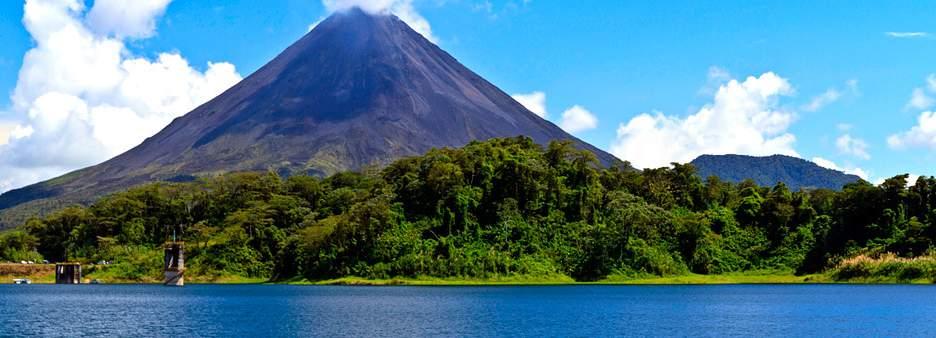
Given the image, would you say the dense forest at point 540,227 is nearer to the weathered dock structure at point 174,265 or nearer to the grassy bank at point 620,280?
the grassy bank at point 620,280

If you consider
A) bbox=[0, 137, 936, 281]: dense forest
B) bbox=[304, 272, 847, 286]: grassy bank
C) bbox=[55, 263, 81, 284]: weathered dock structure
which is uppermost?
bbox=[0, 137, 936, 281]: dense forest

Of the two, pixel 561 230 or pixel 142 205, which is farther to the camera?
pixel 142 205

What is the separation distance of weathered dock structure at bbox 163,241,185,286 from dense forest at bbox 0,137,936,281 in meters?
7.04

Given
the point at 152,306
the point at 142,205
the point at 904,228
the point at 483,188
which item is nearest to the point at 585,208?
the point at 483,188

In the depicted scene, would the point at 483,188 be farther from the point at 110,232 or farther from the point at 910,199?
the point at 110,232

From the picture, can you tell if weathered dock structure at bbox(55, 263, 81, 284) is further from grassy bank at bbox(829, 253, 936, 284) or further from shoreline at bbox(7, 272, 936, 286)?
grassy bank at bbox(829, 253, 936, 284)

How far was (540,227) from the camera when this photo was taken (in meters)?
98.8

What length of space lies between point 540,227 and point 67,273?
2323 inches

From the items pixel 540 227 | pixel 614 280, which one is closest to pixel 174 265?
pixel 540 227

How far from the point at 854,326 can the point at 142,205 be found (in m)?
100

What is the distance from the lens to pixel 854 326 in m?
44.5

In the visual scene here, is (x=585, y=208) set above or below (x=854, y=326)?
above

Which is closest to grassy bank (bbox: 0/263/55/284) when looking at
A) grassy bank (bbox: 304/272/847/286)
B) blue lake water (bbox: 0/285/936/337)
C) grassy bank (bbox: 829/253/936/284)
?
grassy bank (bbox: 304/272/847/286)

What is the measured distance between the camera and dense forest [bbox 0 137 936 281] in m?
91.4
